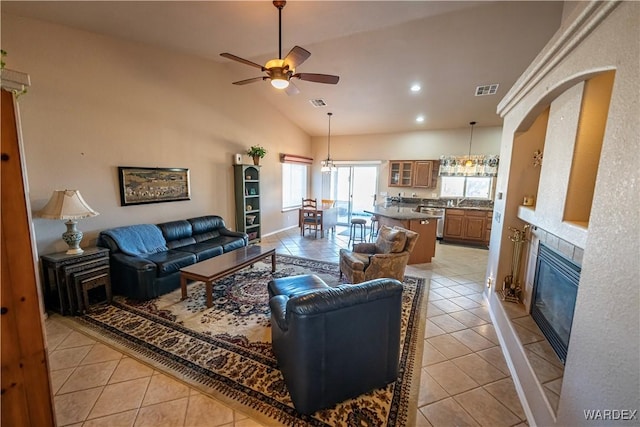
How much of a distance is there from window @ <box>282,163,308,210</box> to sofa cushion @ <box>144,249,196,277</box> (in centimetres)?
388

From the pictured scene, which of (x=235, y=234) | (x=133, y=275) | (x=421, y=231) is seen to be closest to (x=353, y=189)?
(x=421, y=231)

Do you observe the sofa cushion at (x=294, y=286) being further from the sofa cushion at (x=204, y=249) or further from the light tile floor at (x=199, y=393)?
the sofa cushion at (x=204, y=249)

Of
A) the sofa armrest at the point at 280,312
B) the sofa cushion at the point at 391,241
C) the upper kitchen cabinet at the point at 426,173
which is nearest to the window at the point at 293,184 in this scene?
the upper kitchen cabinet at the point at 426,173

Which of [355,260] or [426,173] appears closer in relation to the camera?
[355,260]

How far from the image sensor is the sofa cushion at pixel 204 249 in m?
3.93

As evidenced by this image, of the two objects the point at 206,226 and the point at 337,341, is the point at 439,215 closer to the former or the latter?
the point at 206,226

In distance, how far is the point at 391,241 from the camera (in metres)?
3.50

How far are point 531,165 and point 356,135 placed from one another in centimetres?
552

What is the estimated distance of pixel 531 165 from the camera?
291cm

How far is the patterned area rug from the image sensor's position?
1784mm

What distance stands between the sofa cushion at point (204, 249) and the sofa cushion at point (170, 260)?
0.12 metres

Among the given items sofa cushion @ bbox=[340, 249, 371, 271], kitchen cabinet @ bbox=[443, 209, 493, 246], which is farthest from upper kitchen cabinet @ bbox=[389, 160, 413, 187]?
sofa cushion @ bbox=[340, 249, 371, 271]

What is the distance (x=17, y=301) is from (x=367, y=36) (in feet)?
14.9

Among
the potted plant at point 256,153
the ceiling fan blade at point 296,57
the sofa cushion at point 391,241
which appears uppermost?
the ceiling fan blade at point 296,57
